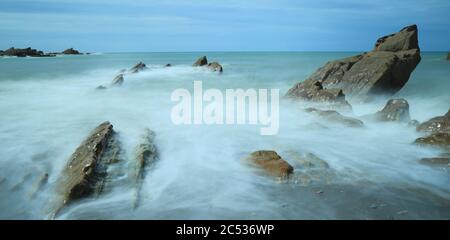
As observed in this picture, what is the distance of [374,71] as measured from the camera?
1105 cm

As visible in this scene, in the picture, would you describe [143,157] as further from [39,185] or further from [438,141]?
[438,141]

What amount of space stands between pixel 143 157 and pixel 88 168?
871mm

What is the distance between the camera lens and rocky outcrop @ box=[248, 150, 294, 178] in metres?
4.73

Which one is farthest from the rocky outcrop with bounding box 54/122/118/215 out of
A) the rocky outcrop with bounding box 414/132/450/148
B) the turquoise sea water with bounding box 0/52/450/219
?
the rocky outcrop with bounding box 414/132/450/148

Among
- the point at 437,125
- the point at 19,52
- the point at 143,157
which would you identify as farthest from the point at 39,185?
the point at 19,52

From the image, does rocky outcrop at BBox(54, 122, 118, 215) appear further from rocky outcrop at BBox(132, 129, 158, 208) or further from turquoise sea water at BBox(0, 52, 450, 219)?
rocky outcrop at BBox(132, 129, 158, 208)

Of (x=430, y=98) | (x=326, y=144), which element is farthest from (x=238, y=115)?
(x=430, y=98)

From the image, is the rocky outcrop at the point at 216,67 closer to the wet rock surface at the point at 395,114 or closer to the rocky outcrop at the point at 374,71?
the rocky outcrop at the point at 374,71

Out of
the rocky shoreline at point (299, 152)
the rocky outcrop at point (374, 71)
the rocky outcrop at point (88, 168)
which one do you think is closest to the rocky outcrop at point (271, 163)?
the rocky shoreline at point (299, 152)

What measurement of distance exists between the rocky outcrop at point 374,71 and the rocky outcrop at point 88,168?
6.67 metres

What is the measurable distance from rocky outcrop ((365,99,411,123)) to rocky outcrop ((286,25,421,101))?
1.83 meters

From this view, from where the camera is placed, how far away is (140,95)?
40.4 ft
